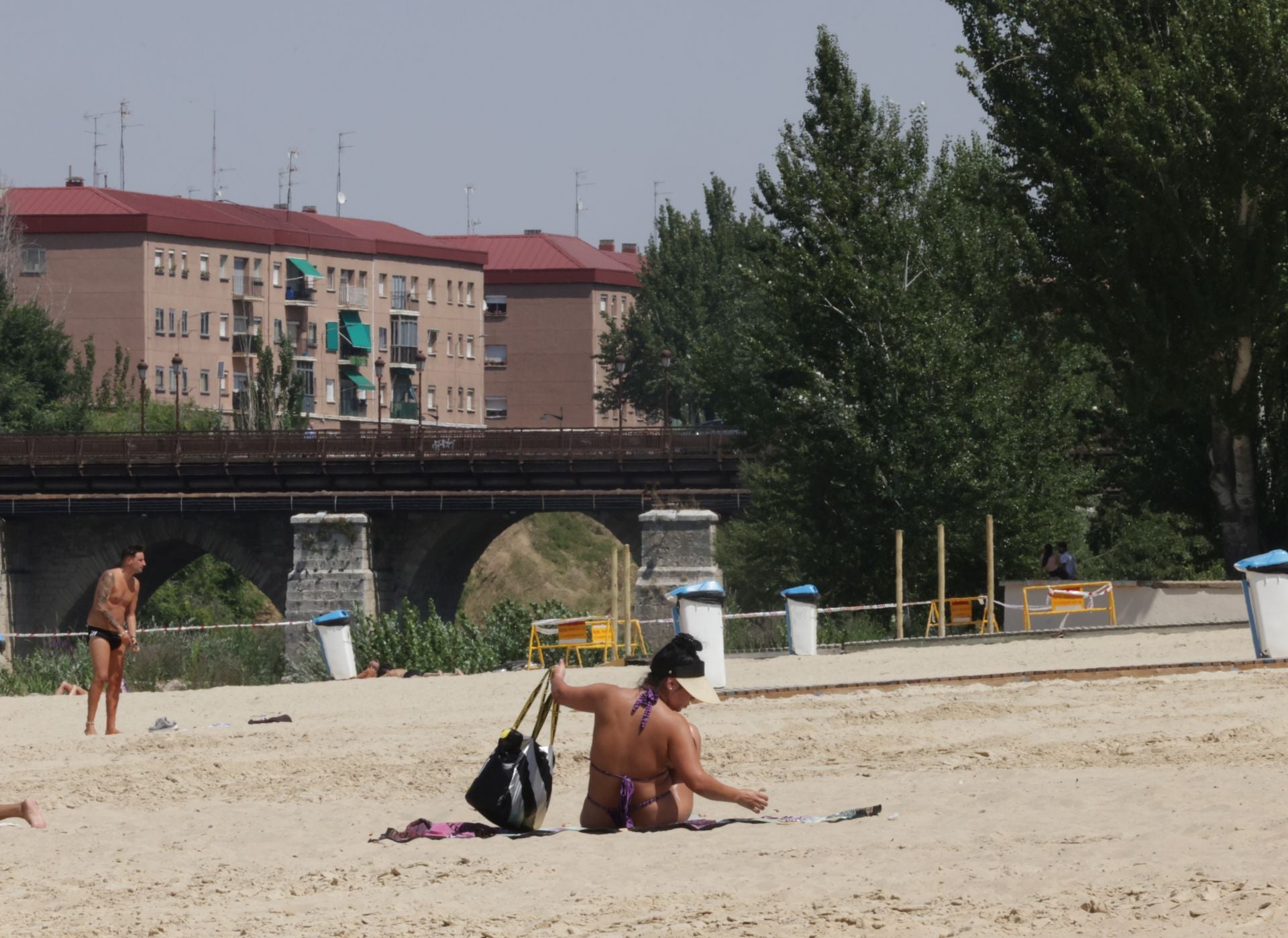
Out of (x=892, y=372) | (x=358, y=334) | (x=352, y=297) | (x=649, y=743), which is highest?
(x=352, y=297)

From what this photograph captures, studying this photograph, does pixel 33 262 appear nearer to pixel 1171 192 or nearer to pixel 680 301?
pixel 680 301

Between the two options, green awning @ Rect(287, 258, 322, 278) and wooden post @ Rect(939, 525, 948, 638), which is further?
green awning @ Rect(287, 258, 322, 278)

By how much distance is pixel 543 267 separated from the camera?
114 m

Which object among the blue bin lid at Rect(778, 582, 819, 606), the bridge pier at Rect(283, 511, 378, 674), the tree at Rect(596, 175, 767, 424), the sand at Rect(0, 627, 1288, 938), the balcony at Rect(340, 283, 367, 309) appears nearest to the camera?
the sand at Rect(0, 627, 1288, 938)

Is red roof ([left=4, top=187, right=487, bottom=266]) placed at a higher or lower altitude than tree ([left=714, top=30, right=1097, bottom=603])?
higher

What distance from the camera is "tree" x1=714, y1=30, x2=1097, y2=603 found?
31.1m

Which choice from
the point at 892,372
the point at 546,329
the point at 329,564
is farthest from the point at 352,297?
the point at 892,372

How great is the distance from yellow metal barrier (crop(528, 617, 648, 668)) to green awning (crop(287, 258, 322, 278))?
2885 inches

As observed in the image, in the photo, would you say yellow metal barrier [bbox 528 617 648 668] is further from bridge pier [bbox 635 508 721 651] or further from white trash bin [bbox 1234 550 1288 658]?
white trash bin [bbox 1234 550 1288 658]

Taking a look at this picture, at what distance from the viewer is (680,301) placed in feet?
285

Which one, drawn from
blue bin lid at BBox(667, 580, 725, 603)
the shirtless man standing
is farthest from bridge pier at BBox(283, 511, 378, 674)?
the shirtless man standing

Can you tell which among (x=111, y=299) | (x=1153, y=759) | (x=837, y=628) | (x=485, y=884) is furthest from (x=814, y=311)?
(x=111, y=299)

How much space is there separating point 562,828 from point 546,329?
104 metres

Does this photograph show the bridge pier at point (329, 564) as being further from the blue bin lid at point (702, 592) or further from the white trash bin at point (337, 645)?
the blue bin lid at point (702, 592)
